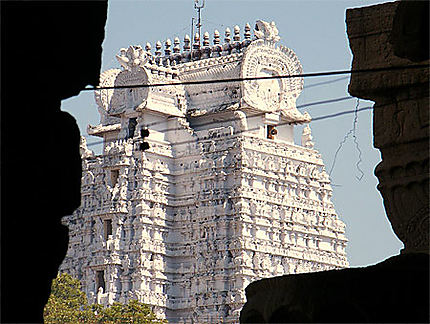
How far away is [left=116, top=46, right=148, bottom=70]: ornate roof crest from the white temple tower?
0.08 meters

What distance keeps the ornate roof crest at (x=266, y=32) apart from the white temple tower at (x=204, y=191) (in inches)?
3.2

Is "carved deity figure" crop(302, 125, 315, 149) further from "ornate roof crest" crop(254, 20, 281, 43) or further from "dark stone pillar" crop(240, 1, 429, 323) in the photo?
"dark stone pillar" crop(240, 1, 429, 323)

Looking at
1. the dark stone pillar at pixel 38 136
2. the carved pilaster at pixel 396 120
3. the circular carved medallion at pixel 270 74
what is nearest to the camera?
the dark stone pillar at pixel 38 136

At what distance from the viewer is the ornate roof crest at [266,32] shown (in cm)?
7238

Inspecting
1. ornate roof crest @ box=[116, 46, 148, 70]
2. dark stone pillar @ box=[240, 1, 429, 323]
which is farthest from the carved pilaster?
ornate roof crest @ box=[116, 46, 148, 70]

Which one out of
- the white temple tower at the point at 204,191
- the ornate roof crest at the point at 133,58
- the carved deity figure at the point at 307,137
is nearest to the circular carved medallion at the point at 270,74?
the white temple tower at the point at 204,191

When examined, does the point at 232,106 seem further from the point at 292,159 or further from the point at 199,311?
the point at 199,311

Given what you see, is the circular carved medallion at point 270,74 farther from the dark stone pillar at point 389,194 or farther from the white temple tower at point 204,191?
the dark stone pillar at point 389,194

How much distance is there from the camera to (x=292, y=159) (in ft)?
235

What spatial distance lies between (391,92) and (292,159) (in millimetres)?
59543

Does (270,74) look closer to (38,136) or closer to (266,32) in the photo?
(266,32)

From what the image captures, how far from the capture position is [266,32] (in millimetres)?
72500

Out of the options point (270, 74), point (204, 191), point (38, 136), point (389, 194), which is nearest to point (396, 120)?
point (389, 194)

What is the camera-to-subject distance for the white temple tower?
6831 cm
